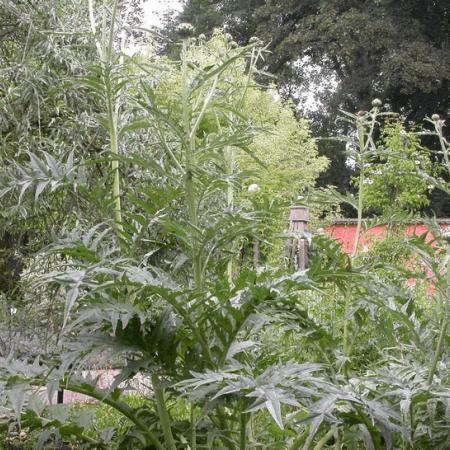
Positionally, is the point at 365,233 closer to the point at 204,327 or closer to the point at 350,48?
the point at 204,327

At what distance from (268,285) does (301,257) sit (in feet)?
11.1

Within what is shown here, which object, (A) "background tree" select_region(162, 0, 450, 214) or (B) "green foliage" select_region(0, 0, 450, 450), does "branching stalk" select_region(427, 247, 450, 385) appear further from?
(A) "background tree" select_region(162, 0, 450, 214)

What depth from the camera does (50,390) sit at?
6.77ft

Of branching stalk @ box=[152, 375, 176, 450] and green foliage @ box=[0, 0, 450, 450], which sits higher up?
green foliage @ box=[0, 0, 450, 450]

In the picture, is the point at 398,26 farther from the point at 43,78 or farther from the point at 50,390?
the point at 50,390

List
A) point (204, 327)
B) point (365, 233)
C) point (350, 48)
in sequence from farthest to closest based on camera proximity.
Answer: point (350, 48), point (365, 233), point (204, 327)

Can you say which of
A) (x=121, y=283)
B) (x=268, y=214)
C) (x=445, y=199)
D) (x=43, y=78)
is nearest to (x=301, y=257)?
(x=43, y=78)

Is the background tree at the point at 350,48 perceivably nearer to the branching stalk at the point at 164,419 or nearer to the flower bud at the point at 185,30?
the flower bud at the point at 185,30

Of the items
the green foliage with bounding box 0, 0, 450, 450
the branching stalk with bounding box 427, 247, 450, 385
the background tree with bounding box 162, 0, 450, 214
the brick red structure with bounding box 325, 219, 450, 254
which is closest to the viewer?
the green foliage with bounding box 0, 0, 450, 450

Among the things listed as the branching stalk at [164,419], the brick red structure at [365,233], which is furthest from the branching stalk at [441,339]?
the branching stalk at [164,419]

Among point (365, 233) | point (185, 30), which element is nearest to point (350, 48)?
point (365, 233)

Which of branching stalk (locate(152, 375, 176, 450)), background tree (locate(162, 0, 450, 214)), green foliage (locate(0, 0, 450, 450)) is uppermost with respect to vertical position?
background tree (locate(162, 0, 450, 214))

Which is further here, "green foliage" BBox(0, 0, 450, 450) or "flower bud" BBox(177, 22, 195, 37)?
"flower bud" BBox(177, 22, 195, 37)

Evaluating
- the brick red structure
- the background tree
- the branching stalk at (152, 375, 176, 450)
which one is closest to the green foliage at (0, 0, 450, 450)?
the branching stalk at (152, 375, 176, 450)
